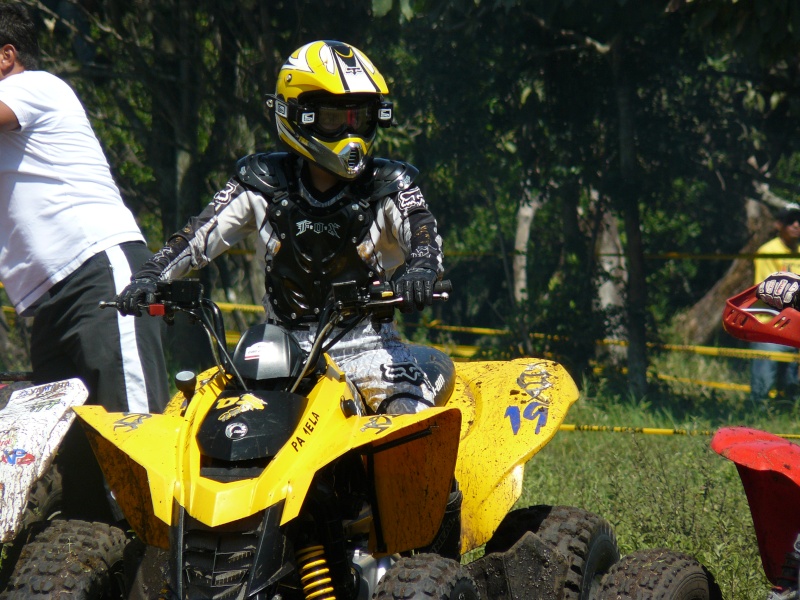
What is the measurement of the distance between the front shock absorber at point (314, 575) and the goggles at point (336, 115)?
151 cm

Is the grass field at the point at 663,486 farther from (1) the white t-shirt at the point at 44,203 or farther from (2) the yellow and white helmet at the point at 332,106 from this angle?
(1) the white t-shirt at the point at 44,203

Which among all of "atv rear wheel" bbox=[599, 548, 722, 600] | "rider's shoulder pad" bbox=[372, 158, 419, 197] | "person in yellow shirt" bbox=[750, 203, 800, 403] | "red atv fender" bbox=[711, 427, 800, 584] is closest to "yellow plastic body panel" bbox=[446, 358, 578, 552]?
"atv rear wheel" bbox=[599, 548, 722, 600]

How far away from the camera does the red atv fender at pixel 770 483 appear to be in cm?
339

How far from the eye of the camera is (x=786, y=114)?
11203 millimetres

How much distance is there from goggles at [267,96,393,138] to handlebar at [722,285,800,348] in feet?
4.69

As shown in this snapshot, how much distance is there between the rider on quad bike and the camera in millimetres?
4035

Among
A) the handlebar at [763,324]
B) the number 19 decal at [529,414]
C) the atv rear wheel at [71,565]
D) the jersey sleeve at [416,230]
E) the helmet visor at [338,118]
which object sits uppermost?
the helmet visor at [338,118]

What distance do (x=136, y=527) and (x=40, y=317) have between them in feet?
5.27

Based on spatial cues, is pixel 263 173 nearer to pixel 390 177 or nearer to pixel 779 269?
pixel 390 177

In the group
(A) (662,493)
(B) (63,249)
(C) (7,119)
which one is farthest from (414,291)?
(A) (662,493)

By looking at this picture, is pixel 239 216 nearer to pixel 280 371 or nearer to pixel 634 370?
pixel 280 371

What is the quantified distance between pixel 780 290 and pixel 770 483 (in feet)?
2.12

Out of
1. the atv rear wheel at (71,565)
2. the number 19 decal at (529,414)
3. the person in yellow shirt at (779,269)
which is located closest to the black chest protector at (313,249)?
the number 19 decal at (529,414)

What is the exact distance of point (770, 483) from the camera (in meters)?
3.53
